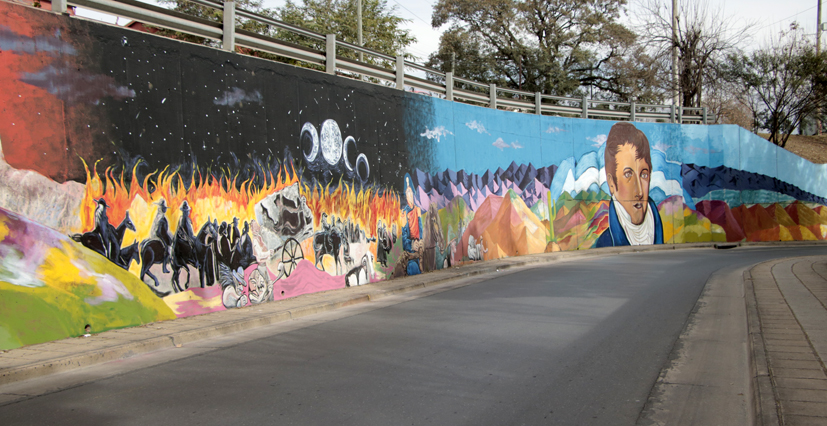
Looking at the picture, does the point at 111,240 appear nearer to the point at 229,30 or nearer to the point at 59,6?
the point at 59,6

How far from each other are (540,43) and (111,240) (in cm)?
3561

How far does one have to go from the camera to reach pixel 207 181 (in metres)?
9.35

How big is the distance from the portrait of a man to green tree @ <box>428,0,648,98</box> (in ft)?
48.8

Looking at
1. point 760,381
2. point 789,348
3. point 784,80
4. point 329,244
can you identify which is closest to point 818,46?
point 784,80

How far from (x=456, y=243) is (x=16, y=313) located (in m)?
11.8

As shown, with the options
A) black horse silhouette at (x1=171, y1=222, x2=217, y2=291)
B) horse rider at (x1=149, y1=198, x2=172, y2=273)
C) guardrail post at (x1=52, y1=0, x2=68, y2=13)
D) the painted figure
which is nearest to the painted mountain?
the painted figure

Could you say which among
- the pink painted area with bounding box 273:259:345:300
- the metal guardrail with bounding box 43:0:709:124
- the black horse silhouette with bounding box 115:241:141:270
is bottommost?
the pink painted area with bounding box 273:259:345:300

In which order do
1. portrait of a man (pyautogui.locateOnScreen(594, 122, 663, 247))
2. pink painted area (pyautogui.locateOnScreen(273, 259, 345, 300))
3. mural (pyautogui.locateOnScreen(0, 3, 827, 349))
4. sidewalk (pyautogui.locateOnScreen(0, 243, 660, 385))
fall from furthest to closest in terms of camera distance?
1. portrait of a man (pyautogui.locateOnScreen(594, 122, 663, 247))
2. pink painted area (pyautogui.locateOnScreen(273, 259, 345, 300))
3. mural (pyautogui.locateOnScreen(0, 3, 827, 349))
4. sidewalk (pyautogui.locateOnScreen(0, 243, 660, 385))

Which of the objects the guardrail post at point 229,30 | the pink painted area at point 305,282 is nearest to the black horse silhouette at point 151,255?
the pink painted area at point 305,282

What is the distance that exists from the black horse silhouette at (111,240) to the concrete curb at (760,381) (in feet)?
24.1

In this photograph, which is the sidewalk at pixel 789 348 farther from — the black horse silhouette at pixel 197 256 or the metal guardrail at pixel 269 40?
the metal guardrail at pixel 269 40

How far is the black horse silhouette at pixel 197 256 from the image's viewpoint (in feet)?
28.4

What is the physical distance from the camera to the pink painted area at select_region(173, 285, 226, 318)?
8.70m

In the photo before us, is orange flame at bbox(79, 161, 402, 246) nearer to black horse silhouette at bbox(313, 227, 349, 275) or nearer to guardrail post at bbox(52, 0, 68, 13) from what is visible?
black horse silhouette at bbox(313, 227, 349, 275)
